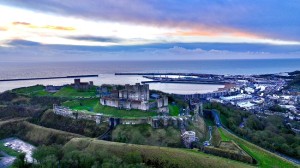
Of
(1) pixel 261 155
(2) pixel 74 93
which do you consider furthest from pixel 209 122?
(2) pixel 74 93

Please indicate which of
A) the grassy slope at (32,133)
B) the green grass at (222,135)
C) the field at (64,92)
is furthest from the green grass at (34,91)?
the green grass at (222,135)

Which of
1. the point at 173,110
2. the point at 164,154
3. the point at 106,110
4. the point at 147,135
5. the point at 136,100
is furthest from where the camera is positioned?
the point at 173,110

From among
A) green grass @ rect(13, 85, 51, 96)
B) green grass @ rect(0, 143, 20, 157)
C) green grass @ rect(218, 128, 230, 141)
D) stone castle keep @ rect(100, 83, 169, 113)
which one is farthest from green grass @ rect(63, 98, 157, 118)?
green grass @ rect(13, 85, 51, 96)

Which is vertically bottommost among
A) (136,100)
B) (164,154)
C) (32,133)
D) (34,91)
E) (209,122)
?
(32,133)

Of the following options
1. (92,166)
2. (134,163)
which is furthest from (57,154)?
(134,163)

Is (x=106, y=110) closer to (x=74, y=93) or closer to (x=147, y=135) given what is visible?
(x=147, y=135)
